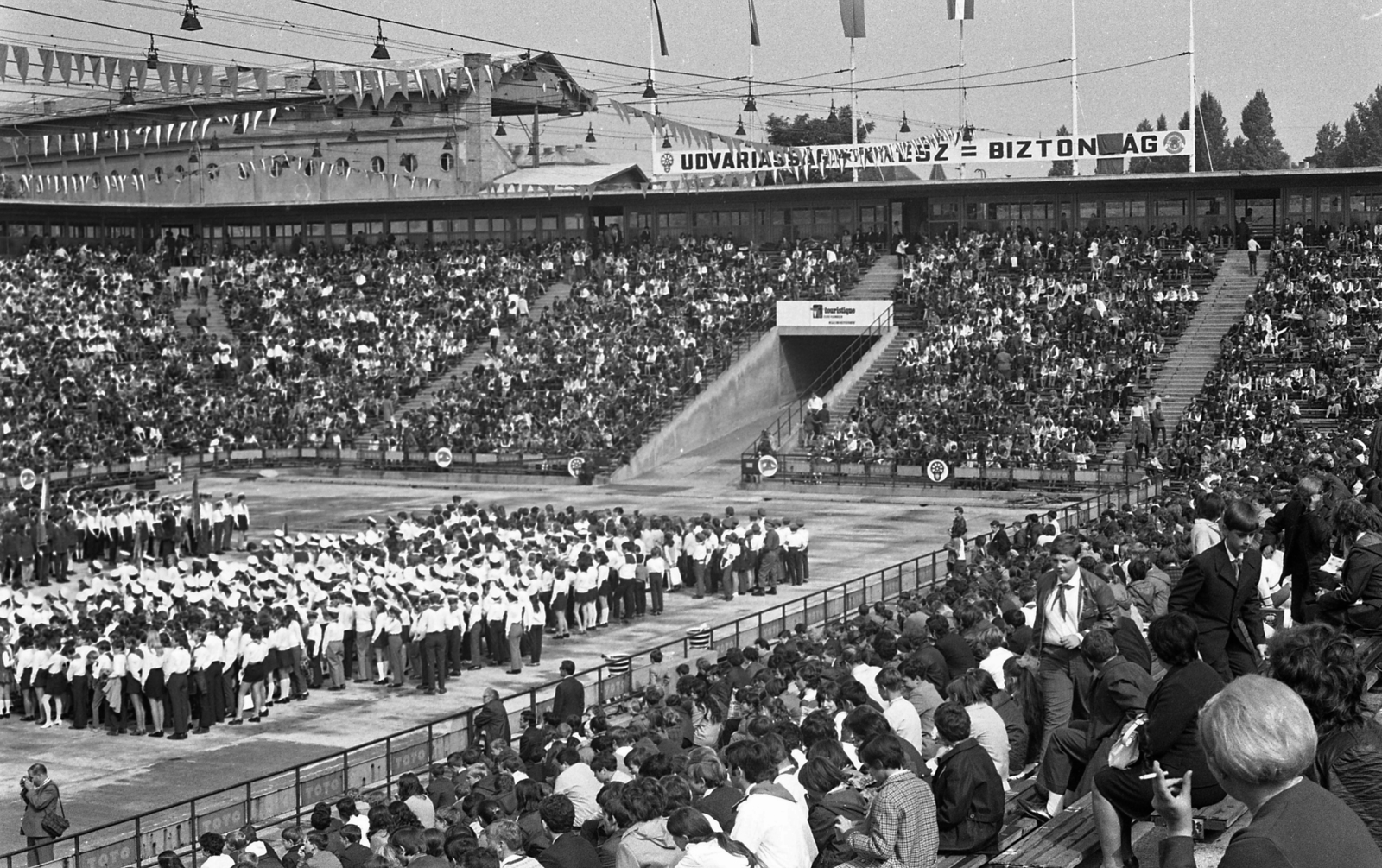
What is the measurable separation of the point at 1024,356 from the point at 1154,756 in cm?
3693

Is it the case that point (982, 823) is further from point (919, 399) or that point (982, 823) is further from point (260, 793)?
point (919, 399)

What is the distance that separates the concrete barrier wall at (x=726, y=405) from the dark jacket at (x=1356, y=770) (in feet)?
126

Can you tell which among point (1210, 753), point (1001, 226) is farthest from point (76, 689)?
point (1001, 226)

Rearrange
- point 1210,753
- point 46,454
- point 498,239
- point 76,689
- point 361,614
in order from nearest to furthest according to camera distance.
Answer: point 1210,753
point 76,689
point 361,614
point 46,454
point 498,239

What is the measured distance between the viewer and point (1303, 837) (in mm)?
3639

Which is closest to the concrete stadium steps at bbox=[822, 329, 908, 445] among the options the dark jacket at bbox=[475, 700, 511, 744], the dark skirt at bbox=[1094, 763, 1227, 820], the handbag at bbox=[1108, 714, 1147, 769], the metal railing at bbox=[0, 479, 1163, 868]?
the metal railing at bbox=[0, 479, 1163, 868]

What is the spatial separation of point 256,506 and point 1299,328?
87.4ft

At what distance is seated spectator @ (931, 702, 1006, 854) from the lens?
7.98m

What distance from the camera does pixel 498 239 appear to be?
60719 mm

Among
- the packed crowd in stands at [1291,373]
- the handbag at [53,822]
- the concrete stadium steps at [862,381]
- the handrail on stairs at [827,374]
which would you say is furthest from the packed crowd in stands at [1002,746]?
the handrail on stairs at [827,374]

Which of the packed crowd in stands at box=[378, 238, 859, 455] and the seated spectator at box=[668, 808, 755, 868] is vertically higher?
the packed crowd in stands at box=[378, 238, 859, 455]

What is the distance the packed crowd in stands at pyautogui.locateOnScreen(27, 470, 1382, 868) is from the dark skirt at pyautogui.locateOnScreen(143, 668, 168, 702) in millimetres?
7636

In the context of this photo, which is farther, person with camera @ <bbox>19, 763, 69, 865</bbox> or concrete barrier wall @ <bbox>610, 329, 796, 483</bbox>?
concrete barrier wall @ <bbox>610, 329, 796, 483</bbox>

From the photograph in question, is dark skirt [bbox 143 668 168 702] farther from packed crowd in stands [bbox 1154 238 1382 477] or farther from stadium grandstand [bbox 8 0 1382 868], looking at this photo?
packed crowd in stands [bbox 1154 238 1382 477]
